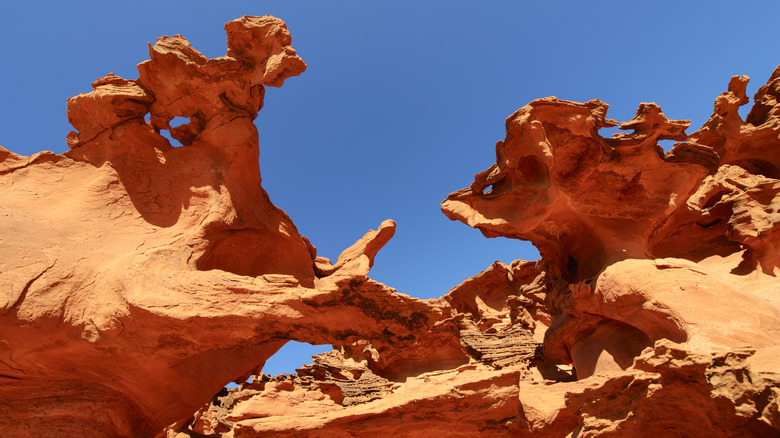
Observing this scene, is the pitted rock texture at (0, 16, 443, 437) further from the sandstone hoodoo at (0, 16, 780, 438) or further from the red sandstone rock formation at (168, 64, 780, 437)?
the red sandstone rock formation at (168, 64, 780, 437)

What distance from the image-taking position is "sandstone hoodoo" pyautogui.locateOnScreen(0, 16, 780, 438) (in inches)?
167

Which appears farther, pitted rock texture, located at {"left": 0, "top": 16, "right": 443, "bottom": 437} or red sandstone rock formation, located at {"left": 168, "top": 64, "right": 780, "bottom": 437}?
→ pitted rock texture, located at {"left": 0, "top": 16, "right": 443, "bottom": 437}

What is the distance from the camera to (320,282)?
691cm

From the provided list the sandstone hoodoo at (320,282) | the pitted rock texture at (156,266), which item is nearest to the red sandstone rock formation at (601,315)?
the sandstone hoodoo at (320,282)

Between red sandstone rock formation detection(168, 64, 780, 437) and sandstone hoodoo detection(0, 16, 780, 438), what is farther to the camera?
sandstone hoodoo detection(0, 16, 780, 438)

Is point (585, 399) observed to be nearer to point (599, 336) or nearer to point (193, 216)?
point (599, 336)

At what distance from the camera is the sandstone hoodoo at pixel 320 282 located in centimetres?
425

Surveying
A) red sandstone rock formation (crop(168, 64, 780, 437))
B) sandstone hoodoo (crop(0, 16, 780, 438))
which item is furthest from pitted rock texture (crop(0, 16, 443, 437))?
red sandstone rock formation (crop(168, 64, 780, 437))

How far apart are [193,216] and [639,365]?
17.4 ft

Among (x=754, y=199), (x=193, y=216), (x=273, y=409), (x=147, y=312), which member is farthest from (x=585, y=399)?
(x=754, y=199)

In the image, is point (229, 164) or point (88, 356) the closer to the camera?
point (88, 356)

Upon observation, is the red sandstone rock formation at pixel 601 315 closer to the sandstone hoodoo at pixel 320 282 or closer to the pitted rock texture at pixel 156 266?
the sandstone hoodoo at pixel 320 282

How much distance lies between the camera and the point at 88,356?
443 centimetres

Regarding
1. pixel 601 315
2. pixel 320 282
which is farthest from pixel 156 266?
pixel 601 315
